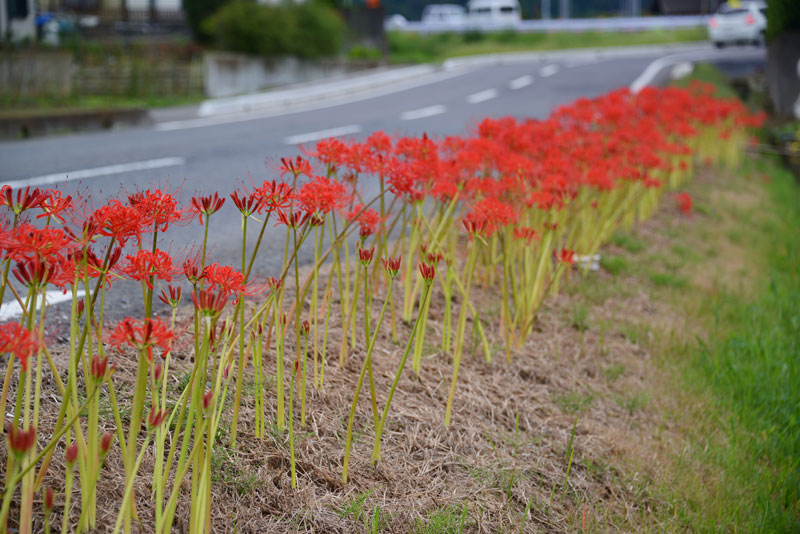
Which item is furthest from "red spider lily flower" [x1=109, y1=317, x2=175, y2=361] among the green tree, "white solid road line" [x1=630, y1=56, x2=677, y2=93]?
"white solid road line" [x1=630, y1=56, x2=677, y2=93]

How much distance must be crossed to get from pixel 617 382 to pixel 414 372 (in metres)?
1.04

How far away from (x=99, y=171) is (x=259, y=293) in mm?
5147

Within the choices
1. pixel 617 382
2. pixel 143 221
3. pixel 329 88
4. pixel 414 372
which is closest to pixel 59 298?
pixel 414 372

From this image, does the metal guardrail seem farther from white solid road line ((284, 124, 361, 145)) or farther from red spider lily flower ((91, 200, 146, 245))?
red spider lily flower ((91, 200, 146, 245))

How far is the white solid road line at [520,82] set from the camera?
58.4 ft

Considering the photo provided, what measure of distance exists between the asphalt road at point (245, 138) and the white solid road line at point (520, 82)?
0.08 feet

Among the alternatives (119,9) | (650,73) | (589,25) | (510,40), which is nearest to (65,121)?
(650,73)

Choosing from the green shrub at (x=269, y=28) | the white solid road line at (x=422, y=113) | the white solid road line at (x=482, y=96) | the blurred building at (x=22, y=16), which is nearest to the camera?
the white solid road line at (x=422, y=113)

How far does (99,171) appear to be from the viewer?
667 cm

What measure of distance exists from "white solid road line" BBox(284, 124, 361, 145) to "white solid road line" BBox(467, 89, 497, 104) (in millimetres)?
4546

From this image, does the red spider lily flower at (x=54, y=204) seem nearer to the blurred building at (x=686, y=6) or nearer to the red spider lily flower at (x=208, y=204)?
the red spider lily flower at (x=208, y=204)

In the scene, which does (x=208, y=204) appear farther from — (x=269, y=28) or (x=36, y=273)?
(x=269, y=28)

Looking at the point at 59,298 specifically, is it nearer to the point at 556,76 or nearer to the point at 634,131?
the point at 634,131

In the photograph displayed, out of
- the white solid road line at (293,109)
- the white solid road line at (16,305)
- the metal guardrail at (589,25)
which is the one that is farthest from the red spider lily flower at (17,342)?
the metal guardrail at (589,25)
